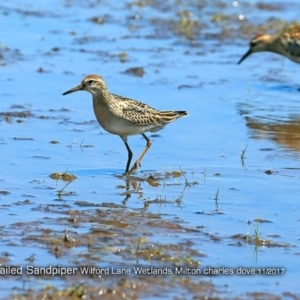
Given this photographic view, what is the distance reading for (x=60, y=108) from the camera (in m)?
13.0

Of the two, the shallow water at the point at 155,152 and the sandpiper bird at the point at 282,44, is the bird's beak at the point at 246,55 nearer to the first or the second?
the sandpiper bird at the point at 282,44

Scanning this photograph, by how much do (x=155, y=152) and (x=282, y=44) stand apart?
19.2ft

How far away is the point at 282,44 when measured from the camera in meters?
16.4

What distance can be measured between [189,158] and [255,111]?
9.34 ft

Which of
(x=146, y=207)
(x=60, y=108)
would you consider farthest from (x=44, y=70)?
(x=146, y=207)

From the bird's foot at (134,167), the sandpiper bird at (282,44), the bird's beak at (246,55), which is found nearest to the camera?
the bird's foot at (134,167)

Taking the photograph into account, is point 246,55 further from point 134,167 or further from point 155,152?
point 134,167

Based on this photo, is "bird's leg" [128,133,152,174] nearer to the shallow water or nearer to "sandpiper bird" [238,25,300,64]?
the shallow water

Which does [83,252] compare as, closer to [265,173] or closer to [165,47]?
[265,173]

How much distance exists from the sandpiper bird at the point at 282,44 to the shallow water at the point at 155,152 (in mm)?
325

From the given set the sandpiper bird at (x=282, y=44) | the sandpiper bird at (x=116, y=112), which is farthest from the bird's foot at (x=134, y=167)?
the sandpiper bird at (x=282, y=44)

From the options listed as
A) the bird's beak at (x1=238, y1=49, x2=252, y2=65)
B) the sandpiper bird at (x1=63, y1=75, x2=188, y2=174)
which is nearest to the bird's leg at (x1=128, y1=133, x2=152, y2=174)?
the sandpiper bird at (x1=63, y1=75, x2=188, y2=174)

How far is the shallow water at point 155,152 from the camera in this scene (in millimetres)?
7500

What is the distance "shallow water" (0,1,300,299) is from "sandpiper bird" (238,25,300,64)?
0.32 metres
